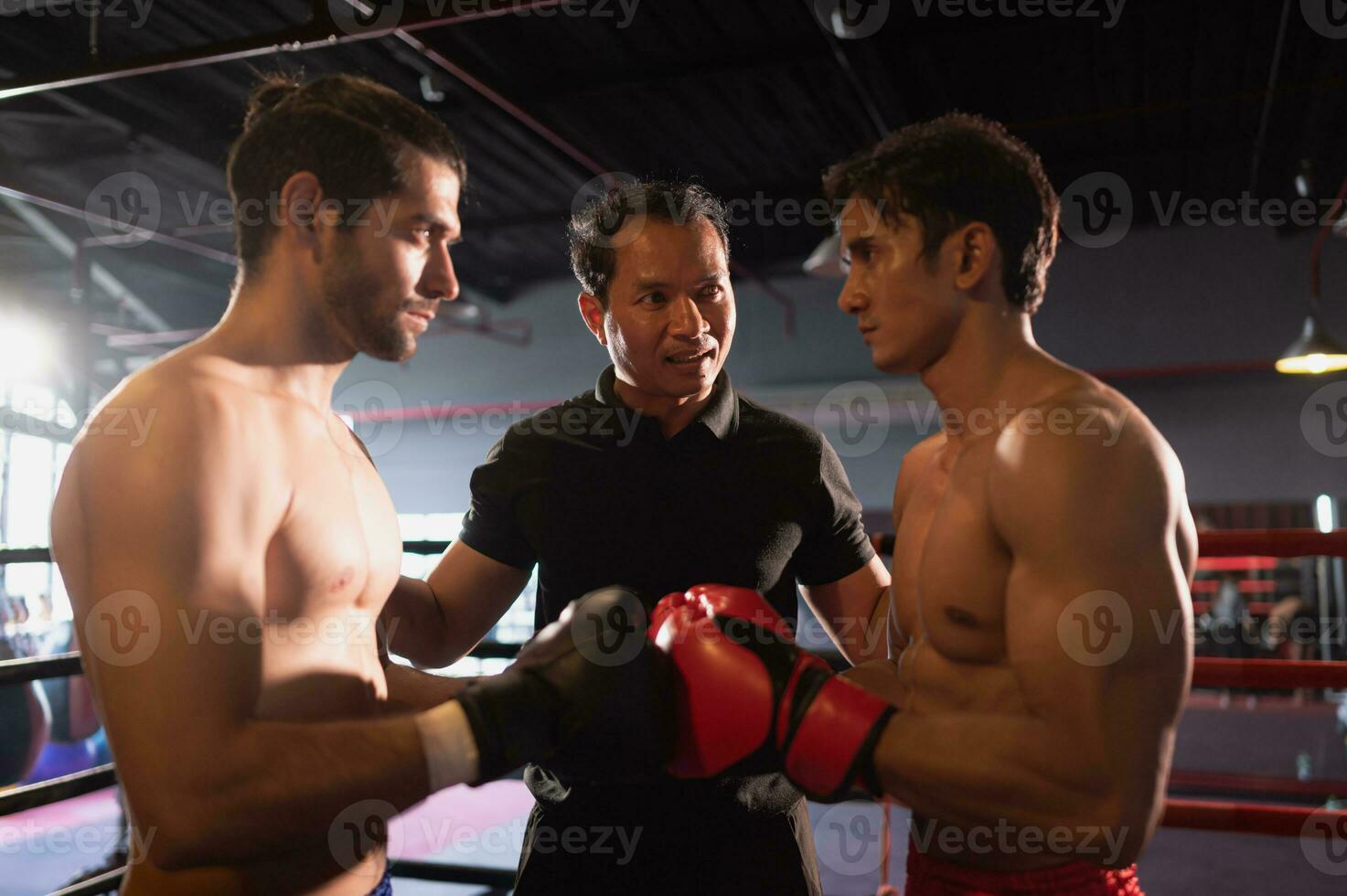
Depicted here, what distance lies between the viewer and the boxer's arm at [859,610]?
1.94 m

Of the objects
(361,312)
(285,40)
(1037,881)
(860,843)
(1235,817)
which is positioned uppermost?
(285,40)

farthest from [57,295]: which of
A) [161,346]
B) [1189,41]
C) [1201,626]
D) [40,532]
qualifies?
[1201,626]

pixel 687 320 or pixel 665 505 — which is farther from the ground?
pixel 687 320

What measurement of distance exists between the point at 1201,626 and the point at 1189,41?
472cm

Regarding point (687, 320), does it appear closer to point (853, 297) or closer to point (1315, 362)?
point (853, 297)

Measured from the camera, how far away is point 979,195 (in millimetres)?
1494

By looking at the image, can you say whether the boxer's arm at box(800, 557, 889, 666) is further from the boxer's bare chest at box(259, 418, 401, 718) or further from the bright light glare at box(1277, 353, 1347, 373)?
the bright light glare at box(1277, 353, 1347, 373)

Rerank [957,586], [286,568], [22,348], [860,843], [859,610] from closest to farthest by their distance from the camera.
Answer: [286,568]
[957,586]
[859,610]
[860,843]
[22,348]

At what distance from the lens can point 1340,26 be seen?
4.55 meters

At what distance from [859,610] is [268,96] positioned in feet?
4.59

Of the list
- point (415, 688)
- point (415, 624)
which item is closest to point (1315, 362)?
point (415, 624)

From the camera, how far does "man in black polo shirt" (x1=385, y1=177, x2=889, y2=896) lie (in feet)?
5.61

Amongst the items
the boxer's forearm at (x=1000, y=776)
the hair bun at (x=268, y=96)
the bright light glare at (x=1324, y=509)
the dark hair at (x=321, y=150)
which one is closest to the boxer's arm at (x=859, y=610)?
the boxer's forearm at (x=1000, y=776)

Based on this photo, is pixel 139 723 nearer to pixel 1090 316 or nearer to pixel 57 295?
pixel 1090 316
